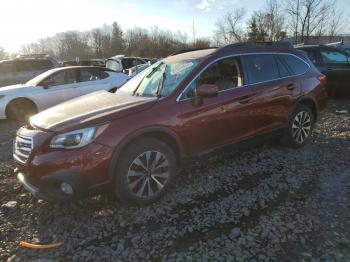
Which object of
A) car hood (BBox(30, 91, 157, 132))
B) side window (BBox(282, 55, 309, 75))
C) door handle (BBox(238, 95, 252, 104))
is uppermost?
side window (BBox(282, 55, 309, 75))

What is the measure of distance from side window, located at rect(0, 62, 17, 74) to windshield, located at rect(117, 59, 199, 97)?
12.2 meters

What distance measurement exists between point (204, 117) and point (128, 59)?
1472cm

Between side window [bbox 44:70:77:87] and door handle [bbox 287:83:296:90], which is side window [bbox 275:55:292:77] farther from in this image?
side window [bbox 44:70:77:87]

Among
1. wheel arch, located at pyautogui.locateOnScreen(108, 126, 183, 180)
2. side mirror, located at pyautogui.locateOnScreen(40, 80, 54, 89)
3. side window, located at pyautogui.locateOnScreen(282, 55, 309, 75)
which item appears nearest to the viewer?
wheel arch, located at pyautogui.locateOnScreen(108, 126, 183, 180)

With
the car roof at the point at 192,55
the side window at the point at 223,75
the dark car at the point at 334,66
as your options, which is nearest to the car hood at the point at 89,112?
the side window at the point at 223,75

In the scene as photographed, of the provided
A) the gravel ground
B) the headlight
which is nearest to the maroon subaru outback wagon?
the headlight

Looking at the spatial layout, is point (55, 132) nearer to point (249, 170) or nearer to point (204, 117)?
point (204, 117)

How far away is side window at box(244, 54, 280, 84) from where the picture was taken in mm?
4859

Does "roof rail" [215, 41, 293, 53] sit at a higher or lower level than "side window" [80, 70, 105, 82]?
higher

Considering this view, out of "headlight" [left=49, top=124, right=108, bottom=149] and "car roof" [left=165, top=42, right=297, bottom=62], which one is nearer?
"headlight" [left=49, top=124, right=108, bottom=149]

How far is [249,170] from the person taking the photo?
4.86 metres

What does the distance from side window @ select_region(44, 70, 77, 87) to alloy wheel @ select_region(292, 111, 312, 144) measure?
6246 mm

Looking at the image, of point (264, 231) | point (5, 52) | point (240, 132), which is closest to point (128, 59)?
point (240, 132)

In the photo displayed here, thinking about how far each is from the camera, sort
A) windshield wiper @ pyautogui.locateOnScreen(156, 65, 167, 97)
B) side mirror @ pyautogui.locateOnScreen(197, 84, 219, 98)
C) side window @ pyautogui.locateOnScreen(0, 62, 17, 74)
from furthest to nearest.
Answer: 1. side window @ pyautogui.locateOnScreen(0, 62, 17, 74)
2. windshield wiper @ pyautogui.locateOnScreen(156, 65, 167, 97)
3. side mirror @ pyautogui.locateOnScreen(197, 84, 219, 98)
